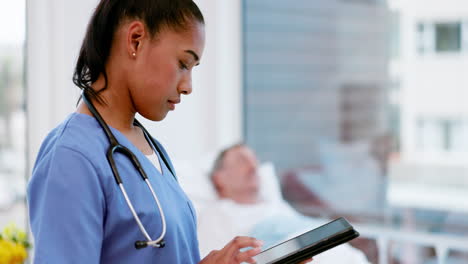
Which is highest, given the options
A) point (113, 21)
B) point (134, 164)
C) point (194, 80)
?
point (113, 21)

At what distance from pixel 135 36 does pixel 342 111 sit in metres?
2.07

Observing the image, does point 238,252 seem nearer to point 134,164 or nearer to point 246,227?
point 134,164

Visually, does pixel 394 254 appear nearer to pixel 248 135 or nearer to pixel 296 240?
pixel 248 135

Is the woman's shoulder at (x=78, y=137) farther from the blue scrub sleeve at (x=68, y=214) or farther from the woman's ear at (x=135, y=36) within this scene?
the woman's ear at (x=135, y=36)

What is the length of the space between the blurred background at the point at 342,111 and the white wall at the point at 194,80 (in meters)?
0.01

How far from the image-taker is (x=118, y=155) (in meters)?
0.85

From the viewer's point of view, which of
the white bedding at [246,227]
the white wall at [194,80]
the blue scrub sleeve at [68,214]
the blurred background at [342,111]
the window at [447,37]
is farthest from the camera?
the window at [447,37]

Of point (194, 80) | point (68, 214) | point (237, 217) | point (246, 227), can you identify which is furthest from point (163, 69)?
point (194, 80)

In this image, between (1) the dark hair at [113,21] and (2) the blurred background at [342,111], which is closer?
(1) the dark hair at [113,21]

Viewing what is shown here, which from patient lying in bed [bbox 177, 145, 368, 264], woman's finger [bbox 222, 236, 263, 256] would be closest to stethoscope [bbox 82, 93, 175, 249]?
woman's finger [bbox 222, 236, 263, 256]

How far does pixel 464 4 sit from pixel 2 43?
184cm

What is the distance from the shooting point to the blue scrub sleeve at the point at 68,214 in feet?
2.48

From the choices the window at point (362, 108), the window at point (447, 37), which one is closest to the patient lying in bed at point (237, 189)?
the window at point (362, 108)

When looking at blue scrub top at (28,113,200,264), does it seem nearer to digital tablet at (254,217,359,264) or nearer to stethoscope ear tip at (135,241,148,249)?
stethoscope ear tip at (135,241,148,249)
